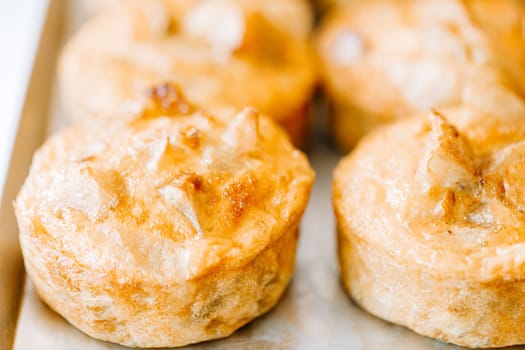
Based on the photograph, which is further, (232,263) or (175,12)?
(175,12)

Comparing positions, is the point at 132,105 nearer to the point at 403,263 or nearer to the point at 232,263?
the point at 232,263

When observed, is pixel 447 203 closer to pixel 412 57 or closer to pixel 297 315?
pixel 297 315

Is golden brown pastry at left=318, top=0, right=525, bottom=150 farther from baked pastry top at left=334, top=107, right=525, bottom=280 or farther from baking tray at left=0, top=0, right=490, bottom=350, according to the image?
baked pastry top at left=334, top=107, right=525, bottom=280

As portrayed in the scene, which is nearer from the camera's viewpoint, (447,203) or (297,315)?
(447,203)

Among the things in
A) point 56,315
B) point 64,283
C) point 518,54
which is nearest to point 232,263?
point 64,283

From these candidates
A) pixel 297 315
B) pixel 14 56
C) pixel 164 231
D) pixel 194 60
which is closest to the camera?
pixel 164 231

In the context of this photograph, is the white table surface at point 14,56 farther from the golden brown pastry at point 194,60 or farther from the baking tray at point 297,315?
the golden brown pastry at point 194,60

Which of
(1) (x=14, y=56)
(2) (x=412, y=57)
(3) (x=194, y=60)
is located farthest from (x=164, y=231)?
(1) (x=14, y=56)
